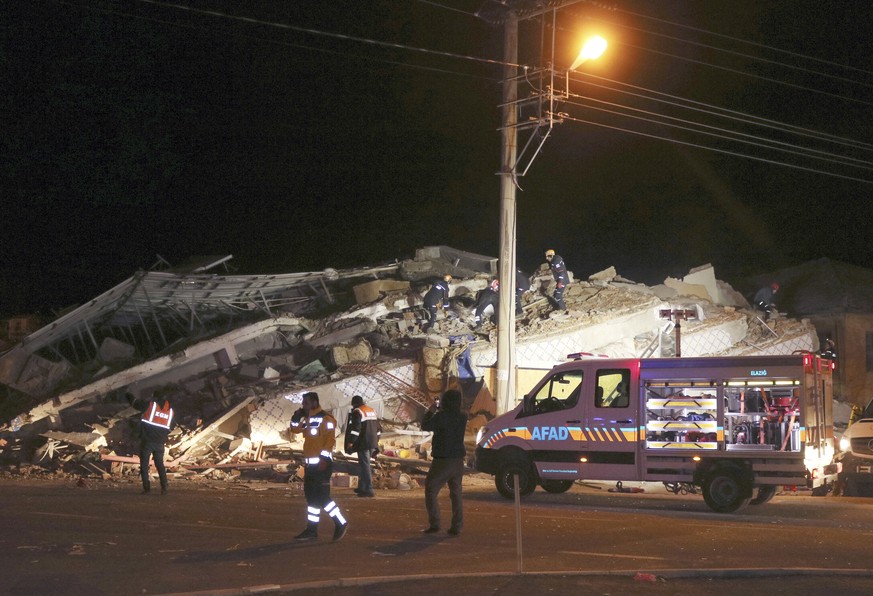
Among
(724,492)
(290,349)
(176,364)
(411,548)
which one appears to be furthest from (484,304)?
(411,548)

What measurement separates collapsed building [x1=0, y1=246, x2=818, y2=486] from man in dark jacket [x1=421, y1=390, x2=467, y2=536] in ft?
24.8

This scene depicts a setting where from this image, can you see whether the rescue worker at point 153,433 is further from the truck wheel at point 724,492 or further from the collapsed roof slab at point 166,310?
the collapsed roof slab at point 166,310

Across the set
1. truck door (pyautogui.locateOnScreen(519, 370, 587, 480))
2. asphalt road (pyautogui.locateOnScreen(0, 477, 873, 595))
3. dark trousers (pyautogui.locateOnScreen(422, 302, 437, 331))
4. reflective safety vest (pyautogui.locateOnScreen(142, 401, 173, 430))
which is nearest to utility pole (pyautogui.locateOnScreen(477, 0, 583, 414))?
truck door (pyautogui.locateOnScreen(519, 370, 587, 480))

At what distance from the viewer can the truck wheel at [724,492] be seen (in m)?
14.3

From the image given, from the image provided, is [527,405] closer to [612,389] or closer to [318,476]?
[612,389]

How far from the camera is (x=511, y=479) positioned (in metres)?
15.9

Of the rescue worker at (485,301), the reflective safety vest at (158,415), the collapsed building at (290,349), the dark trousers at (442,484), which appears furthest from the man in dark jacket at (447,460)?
the rescue worker at (485,301)

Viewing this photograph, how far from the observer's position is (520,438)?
51.9 feet

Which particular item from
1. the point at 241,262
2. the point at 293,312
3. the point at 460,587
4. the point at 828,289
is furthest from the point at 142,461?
the point at 241,262

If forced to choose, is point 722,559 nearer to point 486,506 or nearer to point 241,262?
point 486,506

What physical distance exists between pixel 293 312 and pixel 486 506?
A: 1359cm

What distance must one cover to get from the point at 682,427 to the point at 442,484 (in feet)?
18.3

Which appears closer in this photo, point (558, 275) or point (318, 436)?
point (318, 436)

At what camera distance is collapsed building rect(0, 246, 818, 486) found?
20.7 metres
